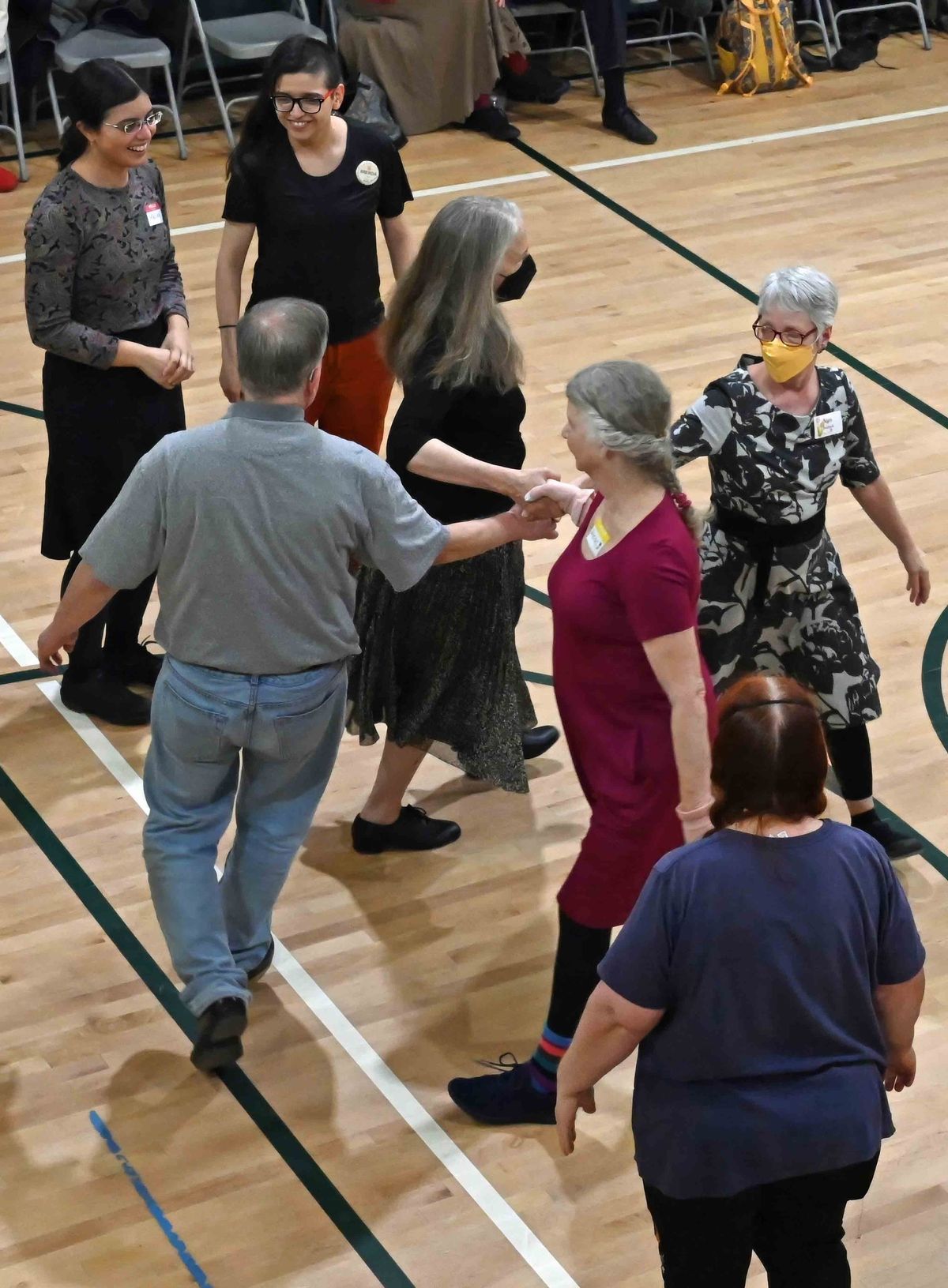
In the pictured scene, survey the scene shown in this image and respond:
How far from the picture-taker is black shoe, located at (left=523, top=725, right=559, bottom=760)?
173 inches

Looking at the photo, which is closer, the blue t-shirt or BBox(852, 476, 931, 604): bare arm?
the blue t-shirt

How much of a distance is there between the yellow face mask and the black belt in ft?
1.05

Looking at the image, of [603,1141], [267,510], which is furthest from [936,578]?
[267,510]

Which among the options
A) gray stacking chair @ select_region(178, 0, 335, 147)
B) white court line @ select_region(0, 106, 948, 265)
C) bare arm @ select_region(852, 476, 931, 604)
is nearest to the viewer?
bare arm @ select_region(852, 476, 931, 604)

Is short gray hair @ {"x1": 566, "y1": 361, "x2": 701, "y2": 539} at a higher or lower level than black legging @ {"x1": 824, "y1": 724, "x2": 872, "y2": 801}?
higher

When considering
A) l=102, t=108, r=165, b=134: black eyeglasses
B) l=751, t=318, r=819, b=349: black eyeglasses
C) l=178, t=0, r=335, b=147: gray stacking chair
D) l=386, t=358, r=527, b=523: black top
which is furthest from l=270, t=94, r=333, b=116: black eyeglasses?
l=178, t=0, r=335, b=147: gray stacking chair

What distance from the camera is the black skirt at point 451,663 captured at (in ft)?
12.2

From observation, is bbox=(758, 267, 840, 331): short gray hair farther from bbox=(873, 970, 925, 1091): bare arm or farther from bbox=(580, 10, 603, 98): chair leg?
bbox=(580, 10, 603, 98): chair leg

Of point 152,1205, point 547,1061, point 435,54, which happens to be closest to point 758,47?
point 435,54

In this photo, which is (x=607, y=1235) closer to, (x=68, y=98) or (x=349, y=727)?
(x=349, y=727)

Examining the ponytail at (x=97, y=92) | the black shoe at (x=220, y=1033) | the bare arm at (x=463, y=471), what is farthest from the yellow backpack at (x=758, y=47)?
the black shoe at (x=220, y=1033)

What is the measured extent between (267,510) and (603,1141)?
1.35 meters

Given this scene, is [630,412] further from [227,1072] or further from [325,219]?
[325,219]

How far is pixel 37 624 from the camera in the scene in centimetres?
489
